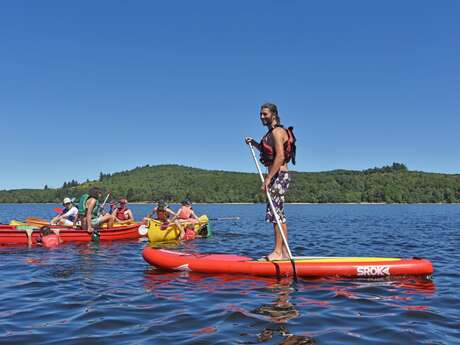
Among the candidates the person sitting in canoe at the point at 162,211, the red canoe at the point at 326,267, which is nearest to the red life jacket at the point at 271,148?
the red canoe at the point at 326,267

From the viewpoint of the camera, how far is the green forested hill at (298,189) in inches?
5374

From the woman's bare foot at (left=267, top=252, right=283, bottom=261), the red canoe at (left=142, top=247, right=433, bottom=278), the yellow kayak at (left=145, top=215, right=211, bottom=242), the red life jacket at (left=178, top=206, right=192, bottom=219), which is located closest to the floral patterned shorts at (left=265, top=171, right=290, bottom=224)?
the woman's bare foot at (left=267, top=252, right=283, bottom=261)

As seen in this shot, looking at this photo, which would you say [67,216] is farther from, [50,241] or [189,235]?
[189,235]

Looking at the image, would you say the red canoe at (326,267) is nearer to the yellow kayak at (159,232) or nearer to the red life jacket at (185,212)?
the yellow kayak at (159,232)

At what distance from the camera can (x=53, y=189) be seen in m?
176

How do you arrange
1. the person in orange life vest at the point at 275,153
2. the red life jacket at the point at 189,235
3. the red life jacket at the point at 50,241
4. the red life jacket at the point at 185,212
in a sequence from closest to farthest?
the person in orange life vest at the point at 275,153 → the red life jacket at the point at 50,241 → the red life jacket at the point at 189,235 → the red life jacket at the point at 185,212

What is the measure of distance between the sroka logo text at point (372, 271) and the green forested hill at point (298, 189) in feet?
397

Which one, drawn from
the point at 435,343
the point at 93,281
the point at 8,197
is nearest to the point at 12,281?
the point at 93,281

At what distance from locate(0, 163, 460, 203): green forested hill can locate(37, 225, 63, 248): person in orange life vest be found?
112m

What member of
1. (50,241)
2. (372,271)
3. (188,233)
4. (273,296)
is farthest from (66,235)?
(372,271)

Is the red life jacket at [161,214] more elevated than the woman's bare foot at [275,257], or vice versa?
the red life jacket at [161,214]

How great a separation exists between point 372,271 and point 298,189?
459ft

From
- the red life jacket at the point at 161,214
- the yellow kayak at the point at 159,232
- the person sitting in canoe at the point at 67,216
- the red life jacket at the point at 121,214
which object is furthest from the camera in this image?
the red life jacket at the point at 121,214

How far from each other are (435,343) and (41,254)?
10919 mm
